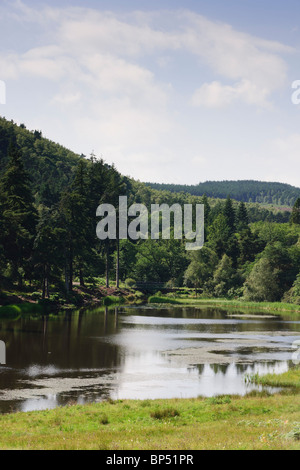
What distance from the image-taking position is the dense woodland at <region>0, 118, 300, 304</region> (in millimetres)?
65625

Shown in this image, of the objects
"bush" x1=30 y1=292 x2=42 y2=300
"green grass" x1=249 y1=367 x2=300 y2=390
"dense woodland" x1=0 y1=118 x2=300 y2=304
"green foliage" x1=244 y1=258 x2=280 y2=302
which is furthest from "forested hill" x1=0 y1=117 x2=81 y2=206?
"green grass" x1=249 y1=367 x2=300 y2=390

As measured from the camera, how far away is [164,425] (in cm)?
1753

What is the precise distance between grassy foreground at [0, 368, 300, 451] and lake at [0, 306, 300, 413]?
8.96ft

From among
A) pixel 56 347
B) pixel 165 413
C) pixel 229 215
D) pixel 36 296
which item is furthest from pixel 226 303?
pixel 165 413

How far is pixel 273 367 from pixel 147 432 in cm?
1833


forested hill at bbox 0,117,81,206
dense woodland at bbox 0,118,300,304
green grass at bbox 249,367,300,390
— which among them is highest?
forested hill at bbox 0,117,81,206

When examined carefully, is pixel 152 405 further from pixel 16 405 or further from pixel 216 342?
pixel 216 342

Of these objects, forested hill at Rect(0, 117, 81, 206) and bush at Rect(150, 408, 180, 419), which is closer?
bush at Rect(150, 408, 180, 419)

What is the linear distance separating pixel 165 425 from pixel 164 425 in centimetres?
4

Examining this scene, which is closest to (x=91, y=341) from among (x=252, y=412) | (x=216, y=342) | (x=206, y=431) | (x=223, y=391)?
(x=216, y=342)

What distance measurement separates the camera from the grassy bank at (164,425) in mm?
14055

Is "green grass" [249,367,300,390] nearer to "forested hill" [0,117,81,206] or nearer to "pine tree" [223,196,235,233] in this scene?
"forested hill" [0,117,81,206]

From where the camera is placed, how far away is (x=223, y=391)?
83.3 ft

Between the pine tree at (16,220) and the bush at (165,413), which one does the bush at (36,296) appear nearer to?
the pine tree at (16,220)
